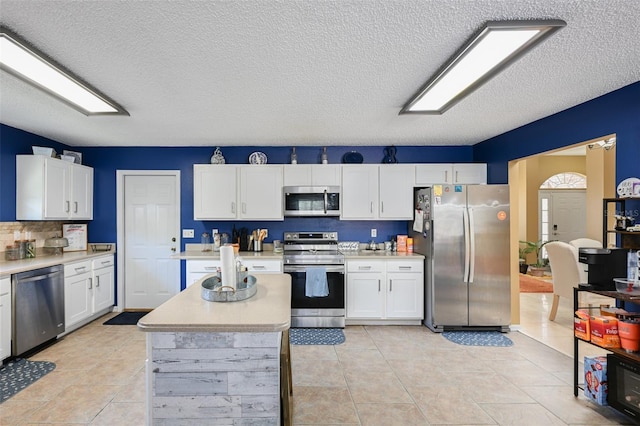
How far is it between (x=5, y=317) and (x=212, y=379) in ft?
9.05

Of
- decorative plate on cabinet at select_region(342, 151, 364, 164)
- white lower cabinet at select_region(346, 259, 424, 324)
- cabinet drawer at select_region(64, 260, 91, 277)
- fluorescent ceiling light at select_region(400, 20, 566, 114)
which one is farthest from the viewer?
decorative plate on cabinet at select_region(342, 151, 364, 164)

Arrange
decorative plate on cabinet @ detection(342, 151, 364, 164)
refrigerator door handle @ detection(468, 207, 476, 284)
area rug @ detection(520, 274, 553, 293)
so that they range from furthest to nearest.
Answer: area rug @ detection(520, 274, 553, 293)
decorative plate on cabinet @ detection(342, 151, 364, 164)
refrigerator door handle @ detection(468, 207, 476, 284)

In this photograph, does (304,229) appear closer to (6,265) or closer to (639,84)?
(6,265)

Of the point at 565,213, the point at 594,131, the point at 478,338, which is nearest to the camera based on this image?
the point at 594,131

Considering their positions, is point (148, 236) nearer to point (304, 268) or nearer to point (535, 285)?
point (304, 268)

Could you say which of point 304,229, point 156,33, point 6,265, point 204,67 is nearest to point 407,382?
point 304,229

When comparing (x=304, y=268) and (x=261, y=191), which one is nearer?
(x=304, y=268)

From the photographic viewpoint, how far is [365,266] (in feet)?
14.3

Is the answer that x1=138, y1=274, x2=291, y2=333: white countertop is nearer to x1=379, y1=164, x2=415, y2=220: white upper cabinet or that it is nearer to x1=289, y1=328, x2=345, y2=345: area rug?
x1=289, y1=328, x2=345, y2=345: area rug

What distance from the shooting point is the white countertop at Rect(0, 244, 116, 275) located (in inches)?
129

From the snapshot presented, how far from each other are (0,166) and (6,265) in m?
1.16

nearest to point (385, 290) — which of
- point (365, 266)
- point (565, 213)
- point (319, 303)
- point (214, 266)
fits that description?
point (365, 266)

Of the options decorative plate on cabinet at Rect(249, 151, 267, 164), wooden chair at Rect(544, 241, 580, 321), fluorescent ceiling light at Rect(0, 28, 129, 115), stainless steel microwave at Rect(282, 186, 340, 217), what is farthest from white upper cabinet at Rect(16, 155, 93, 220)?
wooden chair at Rect(544, 241, 580, 321)

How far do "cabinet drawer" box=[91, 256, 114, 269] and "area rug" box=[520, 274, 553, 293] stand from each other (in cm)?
691
